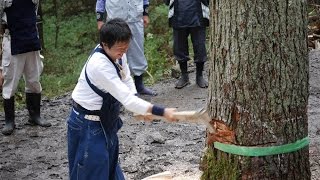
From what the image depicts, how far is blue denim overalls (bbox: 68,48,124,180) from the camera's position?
391cm

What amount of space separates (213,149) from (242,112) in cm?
39

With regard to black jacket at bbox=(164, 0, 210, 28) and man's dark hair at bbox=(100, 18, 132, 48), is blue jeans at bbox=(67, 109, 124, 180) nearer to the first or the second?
man's dark hair at bbox=(100, 18, 132, 48)

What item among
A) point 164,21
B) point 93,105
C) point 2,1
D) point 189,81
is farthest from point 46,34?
point 93,105

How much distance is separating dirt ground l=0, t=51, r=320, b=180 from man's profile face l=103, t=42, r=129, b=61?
156 cm

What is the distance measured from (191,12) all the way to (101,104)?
3.80 m

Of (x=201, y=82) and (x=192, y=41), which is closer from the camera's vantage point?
(x=192, y=41)

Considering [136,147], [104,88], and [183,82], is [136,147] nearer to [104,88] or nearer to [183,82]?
[104,88]

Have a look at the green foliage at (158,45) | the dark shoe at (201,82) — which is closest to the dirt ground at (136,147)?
the dark shoe at (201,82)

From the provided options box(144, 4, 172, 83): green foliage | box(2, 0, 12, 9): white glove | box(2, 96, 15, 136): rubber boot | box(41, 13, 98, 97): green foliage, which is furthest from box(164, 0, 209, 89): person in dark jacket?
box(41, 13, 98, 97): green foliage

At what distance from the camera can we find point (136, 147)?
19.4 feet

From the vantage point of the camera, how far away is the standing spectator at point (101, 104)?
3.73 meters

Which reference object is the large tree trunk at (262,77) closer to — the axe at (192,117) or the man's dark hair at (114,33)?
the axe at (192,117)

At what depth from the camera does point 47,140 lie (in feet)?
20.7

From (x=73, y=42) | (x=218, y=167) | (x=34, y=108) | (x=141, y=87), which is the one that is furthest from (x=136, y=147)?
(x=73, y=42)
